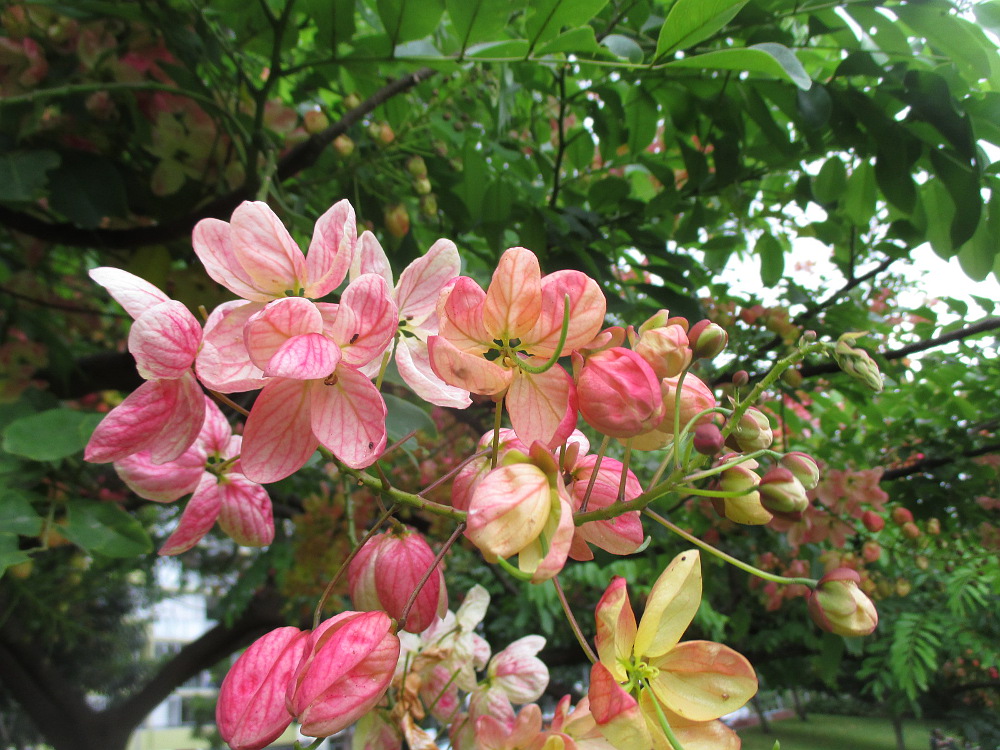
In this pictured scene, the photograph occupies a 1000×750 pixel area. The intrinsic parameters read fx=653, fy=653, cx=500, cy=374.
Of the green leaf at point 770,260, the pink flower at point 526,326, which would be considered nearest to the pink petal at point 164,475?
the pink flower at point 526,326

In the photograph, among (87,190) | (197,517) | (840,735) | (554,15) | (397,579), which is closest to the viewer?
(397,579)


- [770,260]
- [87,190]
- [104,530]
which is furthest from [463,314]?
[770,260]

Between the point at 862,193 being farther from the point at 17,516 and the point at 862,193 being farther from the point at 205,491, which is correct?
the point at 17,516

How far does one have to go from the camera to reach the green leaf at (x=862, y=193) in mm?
1089

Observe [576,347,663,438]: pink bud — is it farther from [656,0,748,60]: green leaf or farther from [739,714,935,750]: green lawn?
[739,714,935,750]: green lawn

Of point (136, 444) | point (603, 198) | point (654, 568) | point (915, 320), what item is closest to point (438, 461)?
point (654, 568)

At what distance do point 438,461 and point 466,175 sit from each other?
133 centimetres

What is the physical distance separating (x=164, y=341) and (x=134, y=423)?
69 mm

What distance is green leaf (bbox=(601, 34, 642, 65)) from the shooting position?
0.75 m

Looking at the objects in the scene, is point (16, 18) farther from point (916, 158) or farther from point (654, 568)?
point (654, 568)

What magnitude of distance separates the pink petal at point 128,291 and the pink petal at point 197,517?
0.66ft

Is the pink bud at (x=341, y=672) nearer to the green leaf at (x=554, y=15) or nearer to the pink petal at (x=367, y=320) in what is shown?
the pink petal at (x=367, y=320)

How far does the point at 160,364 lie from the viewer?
44cm

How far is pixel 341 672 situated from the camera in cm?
40
